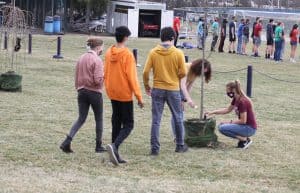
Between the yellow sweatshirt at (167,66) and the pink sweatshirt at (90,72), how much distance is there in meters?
0.64

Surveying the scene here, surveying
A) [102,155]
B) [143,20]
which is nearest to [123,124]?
[102,155]

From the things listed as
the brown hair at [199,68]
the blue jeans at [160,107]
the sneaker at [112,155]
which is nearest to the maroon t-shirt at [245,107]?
the brown hair at [199,68]

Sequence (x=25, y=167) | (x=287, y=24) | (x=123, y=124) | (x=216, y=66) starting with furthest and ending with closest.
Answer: (x=287, y=24) → (x=216, y=66) → (x=123, y=124) → (x=25, y=167)

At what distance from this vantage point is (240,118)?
10406 millimetres

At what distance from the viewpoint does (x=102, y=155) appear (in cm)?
935

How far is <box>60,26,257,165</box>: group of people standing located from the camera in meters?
8.84

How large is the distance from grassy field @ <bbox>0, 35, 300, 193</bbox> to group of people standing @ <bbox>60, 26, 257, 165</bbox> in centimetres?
37

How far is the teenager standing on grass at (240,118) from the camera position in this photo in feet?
33.5

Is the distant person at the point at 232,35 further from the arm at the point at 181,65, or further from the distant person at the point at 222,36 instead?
the arm at the point at 181,65

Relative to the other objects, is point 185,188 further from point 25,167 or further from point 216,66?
point 216,66

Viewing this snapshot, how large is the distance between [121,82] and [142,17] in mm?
40468

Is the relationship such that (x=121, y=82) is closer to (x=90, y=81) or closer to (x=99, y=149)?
(x=90, y=81)

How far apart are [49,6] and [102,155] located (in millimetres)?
42466

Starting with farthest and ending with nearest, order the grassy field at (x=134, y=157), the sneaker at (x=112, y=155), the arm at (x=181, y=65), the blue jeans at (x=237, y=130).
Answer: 1. the blue jeans at (x=237, y=130)
2. the arm at (x=181, y=65)
3. the sneaker at (x=112, y=155)
4. the grassy field at (x=134, y=157)
